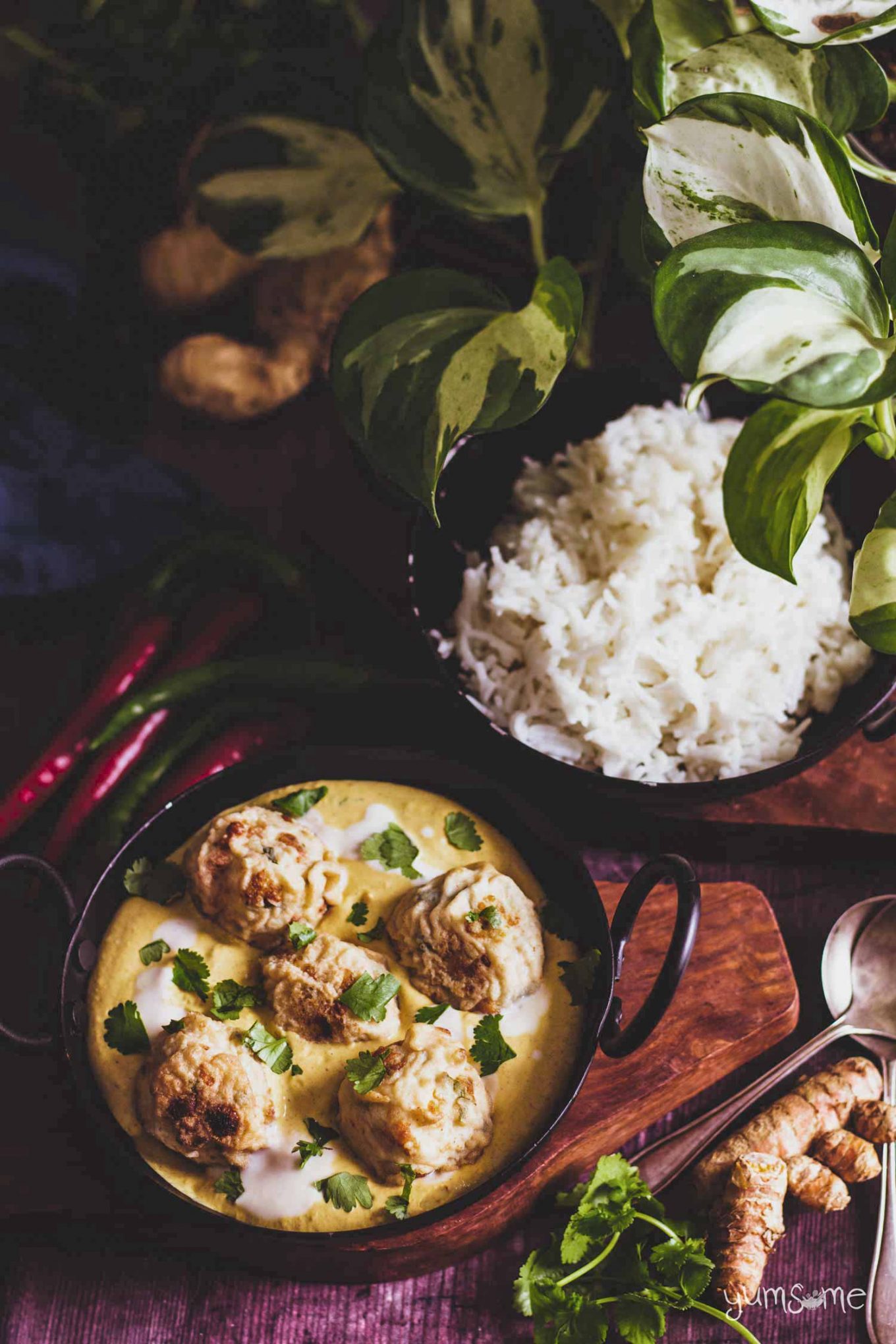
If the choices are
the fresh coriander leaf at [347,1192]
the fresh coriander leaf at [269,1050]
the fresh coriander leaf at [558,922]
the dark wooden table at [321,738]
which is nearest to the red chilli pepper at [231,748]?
the dark wooden table at [321,738]

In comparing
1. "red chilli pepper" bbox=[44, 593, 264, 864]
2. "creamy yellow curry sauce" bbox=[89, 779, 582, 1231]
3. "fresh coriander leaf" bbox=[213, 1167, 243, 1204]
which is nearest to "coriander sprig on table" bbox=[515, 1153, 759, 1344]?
"creamy yellow curry sauce" bbox=[89, 779, 582, 1231]

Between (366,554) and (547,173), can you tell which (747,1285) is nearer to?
(366,554)

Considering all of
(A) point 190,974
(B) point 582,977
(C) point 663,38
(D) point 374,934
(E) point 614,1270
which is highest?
(C) point 663,38

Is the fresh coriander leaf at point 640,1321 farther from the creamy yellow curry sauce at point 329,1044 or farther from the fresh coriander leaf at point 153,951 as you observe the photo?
the fresh coriander leaf at point 153,951

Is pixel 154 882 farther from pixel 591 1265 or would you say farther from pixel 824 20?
pixel 824 20

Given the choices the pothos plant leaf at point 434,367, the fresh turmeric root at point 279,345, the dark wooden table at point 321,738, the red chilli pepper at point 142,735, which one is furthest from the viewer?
the fresh turmeric root at point 279,345

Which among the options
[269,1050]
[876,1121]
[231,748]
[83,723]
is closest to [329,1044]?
[269,1050]
